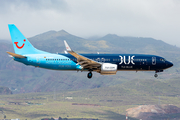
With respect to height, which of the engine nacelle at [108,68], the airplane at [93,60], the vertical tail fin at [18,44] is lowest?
the engine nacelle at [108,68]

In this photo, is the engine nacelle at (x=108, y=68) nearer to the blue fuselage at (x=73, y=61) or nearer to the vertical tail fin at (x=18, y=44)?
the blue fuselage at (x=73, y=61)

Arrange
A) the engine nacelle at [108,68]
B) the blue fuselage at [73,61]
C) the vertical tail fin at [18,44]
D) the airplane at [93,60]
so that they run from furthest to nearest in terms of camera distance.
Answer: the vertical tail fin at [18,44] < the blue fuselage at [73,61] < the airplane at [93,60] < the engine nacelle at [108,68]

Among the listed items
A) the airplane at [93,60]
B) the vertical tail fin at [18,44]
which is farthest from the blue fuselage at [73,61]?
the vertical tail fin at [18,44]

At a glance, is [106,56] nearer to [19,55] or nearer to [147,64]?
[147,64]

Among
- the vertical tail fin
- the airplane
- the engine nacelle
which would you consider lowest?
the engine nacelle

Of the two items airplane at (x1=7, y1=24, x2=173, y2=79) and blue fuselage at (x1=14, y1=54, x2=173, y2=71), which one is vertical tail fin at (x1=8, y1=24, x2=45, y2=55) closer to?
airplane at (x1=7, y1=24, x2=173, y2=79)

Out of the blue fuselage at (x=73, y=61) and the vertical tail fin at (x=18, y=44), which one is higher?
the vertical tail fin at (x=18, y=44)

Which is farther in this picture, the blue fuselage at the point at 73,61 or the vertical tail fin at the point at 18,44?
the vertical tail fin at the point at 18,44

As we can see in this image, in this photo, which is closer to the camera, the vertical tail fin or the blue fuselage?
the blue fuselage

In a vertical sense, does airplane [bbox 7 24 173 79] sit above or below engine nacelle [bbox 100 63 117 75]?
above

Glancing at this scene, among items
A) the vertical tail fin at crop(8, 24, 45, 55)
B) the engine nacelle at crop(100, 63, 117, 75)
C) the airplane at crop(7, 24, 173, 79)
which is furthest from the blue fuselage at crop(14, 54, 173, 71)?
the vertical tail fin at crop(8, 24, 45, 55)

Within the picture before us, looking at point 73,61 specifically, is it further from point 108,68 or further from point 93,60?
point 108,68

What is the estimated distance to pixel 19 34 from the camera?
346ft

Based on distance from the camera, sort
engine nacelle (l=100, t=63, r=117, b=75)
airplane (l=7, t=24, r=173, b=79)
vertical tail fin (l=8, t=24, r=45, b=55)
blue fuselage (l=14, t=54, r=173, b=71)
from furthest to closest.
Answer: vertical tail fin (l=8, t=24, r=45, b=55)
blue fuselage (l=14, t=54, r=173, b=71)
airplane (l=7, t=24, r=173, b=79)
engine nacelle (l=100, t=63, r=117, b=75)
